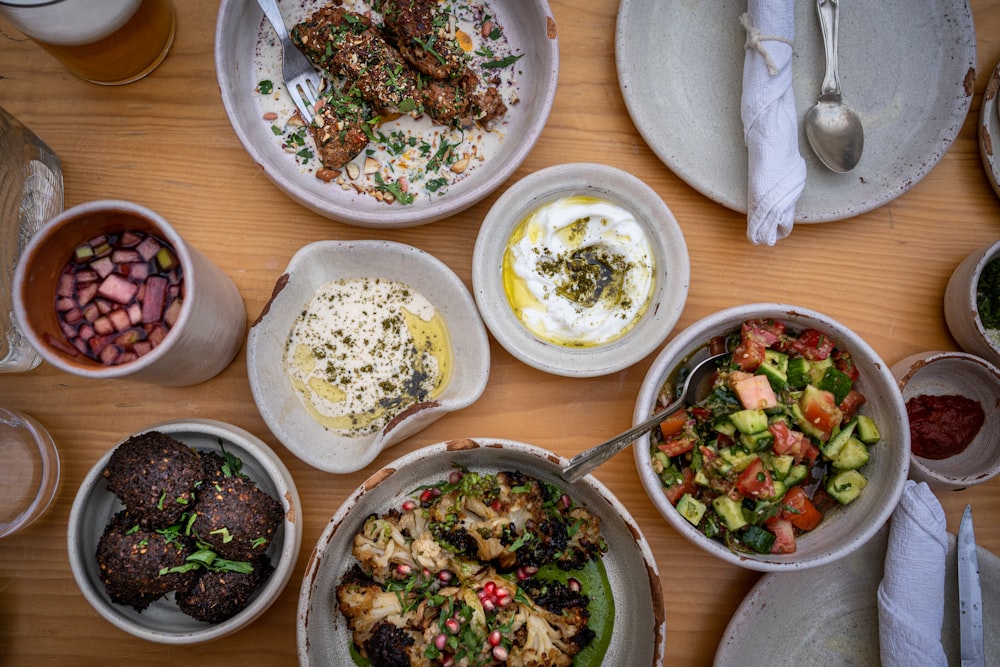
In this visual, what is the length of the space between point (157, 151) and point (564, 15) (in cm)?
134

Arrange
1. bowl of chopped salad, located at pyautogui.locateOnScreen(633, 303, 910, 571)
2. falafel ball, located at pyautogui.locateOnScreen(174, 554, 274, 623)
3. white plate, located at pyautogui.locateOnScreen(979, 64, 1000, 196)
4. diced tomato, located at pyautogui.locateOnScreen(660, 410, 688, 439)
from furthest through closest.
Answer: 1. white plate, located at pyautogui.locateOnScreen(979, 64, 1000, 196)
2. diced tomato, located at pyautogui.locateOnScreen(660, 410, 688, 439)
3. bowl of chopped salad, located at pyautogui.locateOnScreen(633, 303, 910, 571)
4. falafel ball, located at pyautogui.locateOnScreen(174, 554, 274, 623)

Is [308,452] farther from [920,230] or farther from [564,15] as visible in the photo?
[920,230]

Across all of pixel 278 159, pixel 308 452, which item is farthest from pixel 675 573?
pixel 278 159

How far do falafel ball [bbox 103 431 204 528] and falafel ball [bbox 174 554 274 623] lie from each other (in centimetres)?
18

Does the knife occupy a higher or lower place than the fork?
lower

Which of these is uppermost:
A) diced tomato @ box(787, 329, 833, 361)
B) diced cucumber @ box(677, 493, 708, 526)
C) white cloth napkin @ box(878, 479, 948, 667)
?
diced tomato @ box(787, 329, 833, 361)

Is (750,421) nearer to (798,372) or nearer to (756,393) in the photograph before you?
(756,393)

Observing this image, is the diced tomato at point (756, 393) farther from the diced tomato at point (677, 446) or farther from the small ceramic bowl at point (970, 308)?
the small ceramic bowl at point (970, 308)

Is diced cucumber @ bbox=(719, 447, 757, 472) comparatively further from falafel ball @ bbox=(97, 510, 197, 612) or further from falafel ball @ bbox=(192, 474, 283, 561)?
falafel ball @ bbox=(97, 510, 197, 612)

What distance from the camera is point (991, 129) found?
206 centimetres

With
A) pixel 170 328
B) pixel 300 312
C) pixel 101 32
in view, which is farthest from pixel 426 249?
pixel 101 32

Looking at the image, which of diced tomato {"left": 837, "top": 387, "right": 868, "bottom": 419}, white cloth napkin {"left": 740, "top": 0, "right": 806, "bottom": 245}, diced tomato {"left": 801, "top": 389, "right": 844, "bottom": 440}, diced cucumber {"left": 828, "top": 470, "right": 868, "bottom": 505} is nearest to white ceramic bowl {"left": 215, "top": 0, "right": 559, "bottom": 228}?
white cloth napkin {"left": 740, "top": 0, "right": 806, "bottom": 245}

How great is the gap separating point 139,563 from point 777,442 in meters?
1.69

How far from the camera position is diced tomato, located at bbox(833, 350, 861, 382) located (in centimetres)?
188
